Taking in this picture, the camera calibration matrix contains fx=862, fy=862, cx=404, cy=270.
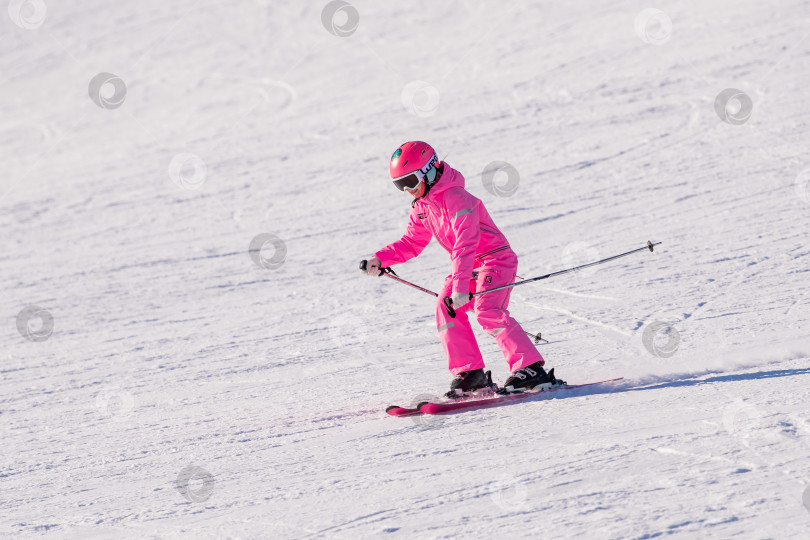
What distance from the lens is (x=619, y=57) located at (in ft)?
46.3

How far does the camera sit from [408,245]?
5.31 metres

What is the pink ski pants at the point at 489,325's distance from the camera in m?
4.89
